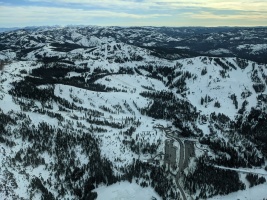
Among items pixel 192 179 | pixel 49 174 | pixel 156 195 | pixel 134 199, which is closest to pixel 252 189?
pixel 192 179

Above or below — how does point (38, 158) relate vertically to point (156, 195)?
above

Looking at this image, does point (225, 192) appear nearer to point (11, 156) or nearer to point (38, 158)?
point (38, 158)

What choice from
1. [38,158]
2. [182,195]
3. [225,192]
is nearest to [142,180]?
[182,195]

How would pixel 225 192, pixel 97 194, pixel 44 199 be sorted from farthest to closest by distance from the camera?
1. pixel 225 192
2. pixel 97 194
3. pixel 44 199

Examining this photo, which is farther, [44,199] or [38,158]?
[38,158]

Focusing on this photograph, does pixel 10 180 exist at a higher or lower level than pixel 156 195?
higher

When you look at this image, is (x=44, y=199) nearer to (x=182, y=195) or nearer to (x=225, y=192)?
(x=182, y=195)

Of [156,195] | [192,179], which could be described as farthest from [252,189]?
[156,195]

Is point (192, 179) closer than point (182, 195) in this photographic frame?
No

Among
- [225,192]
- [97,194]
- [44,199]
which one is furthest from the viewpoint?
[225,192]
